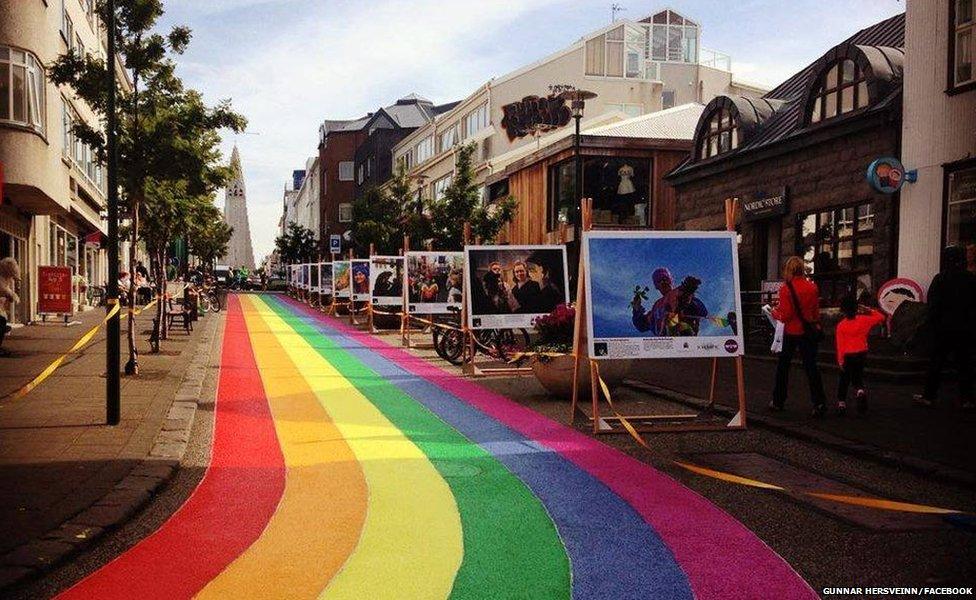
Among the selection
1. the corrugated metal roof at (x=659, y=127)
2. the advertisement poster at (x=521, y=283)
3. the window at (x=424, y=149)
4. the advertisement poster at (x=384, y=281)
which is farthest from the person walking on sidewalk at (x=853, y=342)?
the window at (x=424, y=149)

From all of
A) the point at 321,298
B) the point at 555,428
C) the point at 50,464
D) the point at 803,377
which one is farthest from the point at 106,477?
the point at 321,298

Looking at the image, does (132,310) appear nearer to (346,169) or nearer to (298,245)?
(346,169)

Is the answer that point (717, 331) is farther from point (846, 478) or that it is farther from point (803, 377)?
point (803, 377)

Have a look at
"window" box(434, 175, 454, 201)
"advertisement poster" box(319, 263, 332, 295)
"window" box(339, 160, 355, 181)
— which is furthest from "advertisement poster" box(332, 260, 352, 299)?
"window" box(339, 160, 355, 181)

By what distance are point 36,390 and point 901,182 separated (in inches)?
561

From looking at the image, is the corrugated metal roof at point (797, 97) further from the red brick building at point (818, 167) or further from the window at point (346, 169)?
the window at point (346, 169)

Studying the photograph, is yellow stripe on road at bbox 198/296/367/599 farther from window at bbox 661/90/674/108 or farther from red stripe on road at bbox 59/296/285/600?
window at bbox 661/90/674/108

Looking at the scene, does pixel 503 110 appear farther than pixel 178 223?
Yes

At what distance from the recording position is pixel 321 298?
41.1 m

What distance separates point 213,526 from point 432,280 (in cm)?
1571

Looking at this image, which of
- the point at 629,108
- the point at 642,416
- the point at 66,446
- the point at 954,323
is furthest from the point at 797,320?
the point at 629,108

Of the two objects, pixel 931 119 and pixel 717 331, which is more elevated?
pixel 931 119

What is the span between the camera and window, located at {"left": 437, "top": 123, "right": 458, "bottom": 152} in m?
50.6

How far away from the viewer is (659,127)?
3444cm
